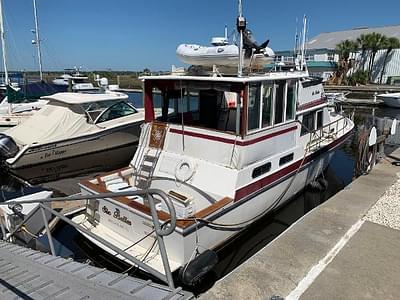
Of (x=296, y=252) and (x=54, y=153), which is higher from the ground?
(x=296, y=252)

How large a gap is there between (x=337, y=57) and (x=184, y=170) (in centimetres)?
4633

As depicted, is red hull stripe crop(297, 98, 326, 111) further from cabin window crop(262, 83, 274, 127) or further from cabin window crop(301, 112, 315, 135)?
cabin window crop(262, 83, 274, 127)

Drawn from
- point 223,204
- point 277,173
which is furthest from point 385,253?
point 277,173

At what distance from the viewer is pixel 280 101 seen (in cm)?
702

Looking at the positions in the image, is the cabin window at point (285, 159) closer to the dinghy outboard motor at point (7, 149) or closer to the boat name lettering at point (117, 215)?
the boat name lettering at point (117, 215)

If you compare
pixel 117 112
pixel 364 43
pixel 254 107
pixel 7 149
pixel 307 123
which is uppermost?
pixel 364 43

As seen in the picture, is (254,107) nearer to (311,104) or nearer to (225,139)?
(225,139)

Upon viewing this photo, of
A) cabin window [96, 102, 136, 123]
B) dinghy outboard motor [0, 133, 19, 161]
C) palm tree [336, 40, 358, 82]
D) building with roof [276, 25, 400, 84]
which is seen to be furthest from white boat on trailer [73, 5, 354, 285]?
palm tree [336, 40, 358, 82]

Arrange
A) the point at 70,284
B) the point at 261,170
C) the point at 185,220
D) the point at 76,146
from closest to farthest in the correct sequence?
1. the point at 70,284
2. the point at 185,220
3. the point at 261,170
4. the point at 76,146

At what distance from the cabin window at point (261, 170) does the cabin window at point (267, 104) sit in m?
0.85

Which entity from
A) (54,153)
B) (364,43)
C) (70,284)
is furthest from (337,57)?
(70,284)

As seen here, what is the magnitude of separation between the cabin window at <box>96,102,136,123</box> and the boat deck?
33.8ft

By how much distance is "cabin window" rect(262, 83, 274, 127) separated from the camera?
6480 mm

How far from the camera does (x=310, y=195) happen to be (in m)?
8.84
